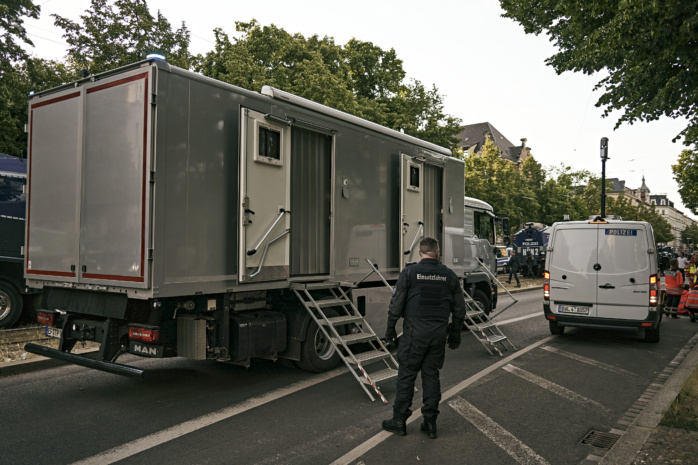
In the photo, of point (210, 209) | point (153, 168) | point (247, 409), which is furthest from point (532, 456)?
point (153, 168)

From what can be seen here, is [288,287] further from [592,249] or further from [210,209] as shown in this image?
[592,249]

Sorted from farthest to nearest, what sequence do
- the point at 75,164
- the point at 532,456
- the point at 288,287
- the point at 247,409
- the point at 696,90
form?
1. the point at 696,90
2. the point at 288,287
3. the point at 75,164
4. the point at 247,409
5. the point at 532,456

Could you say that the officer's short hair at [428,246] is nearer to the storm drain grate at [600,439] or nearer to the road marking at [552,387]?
the storm drain grate at [600,439]

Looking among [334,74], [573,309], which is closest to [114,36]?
[334,74]

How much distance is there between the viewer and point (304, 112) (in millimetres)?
6625

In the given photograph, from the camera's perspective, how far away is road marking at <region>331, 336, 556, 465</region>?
4.11 m

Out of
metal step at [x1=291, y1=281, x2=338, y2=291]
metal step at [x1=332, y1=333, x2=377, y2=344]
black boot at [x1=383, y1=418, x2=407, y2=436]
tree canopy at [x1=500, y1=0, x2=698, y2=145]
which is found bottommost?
black boot at [x1=383, y1=418, x2=407, y2=436]

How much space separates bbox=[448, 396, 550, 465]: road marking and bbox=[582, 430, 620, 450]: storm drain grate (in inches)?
24.6

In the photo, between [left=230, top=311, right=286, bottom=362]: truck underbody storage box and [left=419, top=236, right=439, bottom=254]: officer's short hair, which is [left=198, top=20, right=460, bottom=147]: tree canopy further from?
[left=419, top=236, right=439, bottom=254]: officer's short hair

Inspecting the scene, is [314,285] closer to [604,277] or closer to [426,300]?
[426,300]

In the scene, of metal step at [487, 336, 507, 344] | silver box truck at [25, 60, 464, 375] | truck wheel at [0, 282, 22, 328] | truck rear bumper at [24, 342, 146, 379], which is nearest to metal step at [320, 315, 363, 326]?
silver box truck at [25, 60, 464, 375]

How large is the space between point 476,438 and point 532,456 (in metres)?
0.51

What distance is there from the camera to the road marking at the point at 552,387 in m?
5.80

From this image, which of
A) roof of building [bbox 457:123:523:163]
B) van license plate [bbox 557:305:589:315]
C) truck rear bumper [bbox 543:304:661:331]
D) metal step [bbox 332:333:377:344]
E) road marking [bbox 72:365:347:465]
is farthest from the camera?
roof of building [bbox 457:123:523:163]
